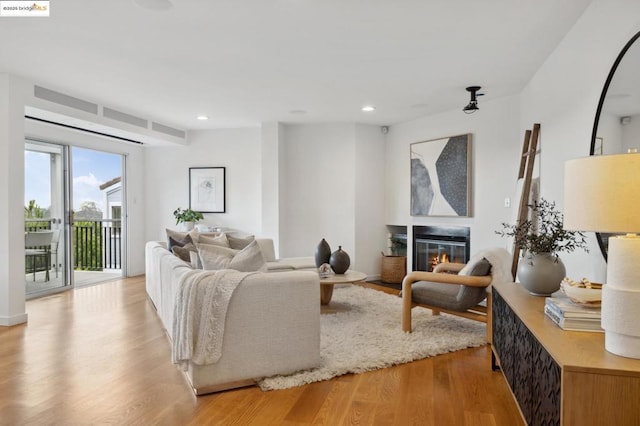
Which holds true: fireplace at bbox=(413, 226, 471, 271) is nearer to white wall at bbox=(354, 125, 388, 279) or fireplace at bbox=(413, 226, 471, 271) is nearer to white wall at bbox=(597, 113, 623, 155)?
white wall at bbox=(354, 125, 388, 279)

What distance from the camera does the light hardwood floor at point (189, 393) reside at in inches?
90.8

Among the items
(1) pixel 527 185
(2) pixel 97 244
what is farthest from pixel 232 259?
(2) pixel 97 244

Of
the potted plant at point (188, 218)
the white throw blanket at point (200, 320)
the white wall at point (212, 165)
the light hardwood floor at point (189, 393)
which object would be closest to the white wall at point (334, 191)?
the white wall at point (212, 165)

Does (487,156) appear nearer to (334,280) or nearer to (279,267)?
(334,280)

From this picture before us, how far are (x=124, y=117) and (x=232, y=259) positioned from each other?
3.66m

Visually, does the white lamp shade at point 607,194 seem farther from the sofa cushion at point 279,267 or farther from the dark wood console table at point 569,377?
the sofa cushion at point 279,267

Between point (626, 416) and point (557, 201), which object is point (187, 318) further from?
point (557, 201)

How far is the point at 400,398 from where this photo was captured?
2.56 m

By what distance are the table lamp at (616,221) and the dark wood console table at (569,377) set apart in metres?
0.10

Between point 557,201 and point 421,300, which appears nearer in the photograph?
point 557,201

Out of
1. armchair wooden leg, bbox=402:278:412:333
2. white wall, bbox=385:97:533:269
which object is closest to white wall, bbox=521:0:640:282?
white wall, bbox=385:97:533:269

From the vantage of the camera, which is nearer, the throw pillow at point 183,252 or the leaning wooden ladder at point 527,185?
the leaning wooden ladder at point 527,185

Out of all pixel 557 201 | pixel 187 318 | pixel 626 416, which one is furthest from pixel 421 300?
pixel 626 416

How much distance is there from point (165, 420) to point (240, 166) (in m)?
5.06
